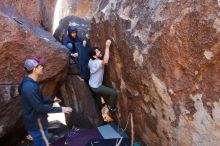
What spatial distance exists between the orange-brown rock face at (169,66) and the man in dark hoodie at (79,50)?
3.62ft

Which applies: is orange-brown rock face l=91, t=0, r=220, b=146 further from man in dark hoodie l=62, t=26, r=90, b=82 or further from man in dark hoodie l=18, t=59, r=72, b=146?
man in dark hoodie l=18, t=59, r=72, b=146

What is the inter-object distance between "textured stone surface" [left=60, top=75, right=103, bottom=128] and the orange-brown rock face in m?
1.29

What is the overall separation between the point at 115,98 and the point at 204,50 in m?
2.70

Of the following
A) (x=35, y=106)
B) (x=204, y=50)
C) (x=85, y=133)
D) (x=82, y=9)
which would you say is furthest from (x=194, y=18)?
(x=82, y=9)

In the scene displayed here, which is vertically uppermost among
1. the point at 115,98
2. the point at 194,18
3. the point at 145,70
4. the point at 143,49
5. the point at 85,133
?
the point at 194,18

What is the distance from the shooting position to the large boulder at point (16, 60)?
261 inches

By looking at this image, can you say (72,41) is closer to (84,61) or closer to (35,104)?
(84,61)

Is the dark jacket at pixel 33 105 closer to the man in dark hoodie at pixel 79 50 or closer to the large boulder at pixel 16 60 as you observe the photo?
the large boulder at pixel 16 60

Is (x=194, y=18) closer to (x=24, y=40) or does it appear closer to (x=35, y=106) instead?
(x=35, y=106)

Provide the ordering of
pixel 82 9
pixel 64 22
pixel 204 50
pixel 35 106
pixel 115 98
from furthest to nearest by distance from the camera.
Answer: pixel 82 9
pixel 64 22
pixel 115 98
pixel 35 106
pixel 204 50

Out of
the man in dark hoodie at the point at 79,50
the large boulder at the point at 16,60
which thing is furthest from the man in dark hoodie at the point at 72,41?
the large boulder at the point at 16,60

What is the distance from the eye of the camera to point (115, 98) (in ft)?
21.7

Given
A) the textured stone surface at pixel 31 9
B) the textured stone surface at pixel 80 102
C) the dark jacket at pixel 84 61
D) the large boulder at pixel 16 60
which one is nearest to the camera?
the large boulder at pixel 16 60

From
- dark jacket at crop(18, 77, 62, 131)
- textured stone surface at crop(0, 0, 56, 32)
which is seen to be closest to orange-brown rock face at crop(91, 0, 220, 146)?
dark jacket at crop(18, 77, 62, 131)
